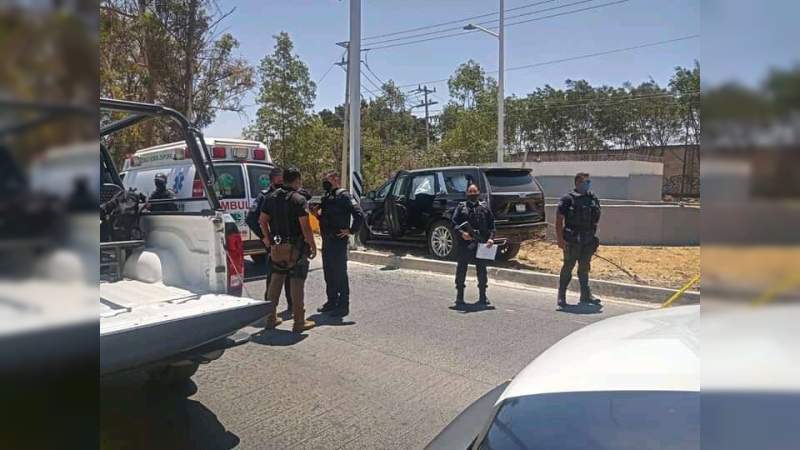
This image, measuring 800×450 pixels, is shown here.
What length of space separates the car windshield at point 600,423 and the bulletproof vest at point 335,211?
429cm

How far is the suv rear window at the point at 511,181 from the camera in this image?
332 inches

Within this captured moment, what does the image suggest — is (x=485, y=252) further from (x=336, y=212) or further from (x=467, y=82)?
(x=467, y=82)

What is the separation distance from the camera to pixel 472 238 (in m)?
6.47

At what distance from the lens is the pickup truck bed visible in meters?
2.57

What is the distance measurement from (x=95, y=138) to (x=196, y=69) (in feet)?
17.0

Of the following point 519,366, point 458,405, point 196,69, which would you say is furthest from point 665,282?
point 196,69

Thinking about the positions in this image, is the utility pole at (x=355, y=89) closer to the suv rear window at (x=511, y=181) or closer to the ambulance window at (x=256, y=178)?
the ambulance window at (x=256, y=178)

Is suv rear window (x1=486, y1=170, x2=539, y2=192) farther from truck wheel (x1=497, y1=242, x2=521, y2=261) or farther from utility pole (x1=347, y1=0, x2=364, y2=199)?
utility pole (x1=347, y1=0, x2=364, y2=199)

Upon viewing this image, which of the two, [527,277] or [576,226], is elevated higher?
[576,226]

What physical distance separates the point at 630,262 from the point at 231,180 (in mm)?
5962

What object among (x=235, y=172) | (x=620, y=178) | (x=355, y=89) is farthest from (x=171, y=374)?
(x=620, y=178)

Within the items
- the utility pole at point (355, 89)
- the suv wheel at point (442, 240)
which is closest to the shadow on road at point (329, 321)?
the suv wheel at point (442, 240)

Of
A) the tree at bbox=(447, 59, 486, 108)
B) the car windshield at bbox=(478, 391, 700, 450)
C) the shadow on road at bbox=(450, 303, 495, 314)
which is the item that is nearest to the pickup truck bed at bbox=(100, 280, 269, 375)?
the car windshield at bbox=(478, 391, 700, 450)

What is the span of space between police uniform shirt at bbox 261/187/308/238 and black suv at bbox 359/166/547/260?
3438mm
